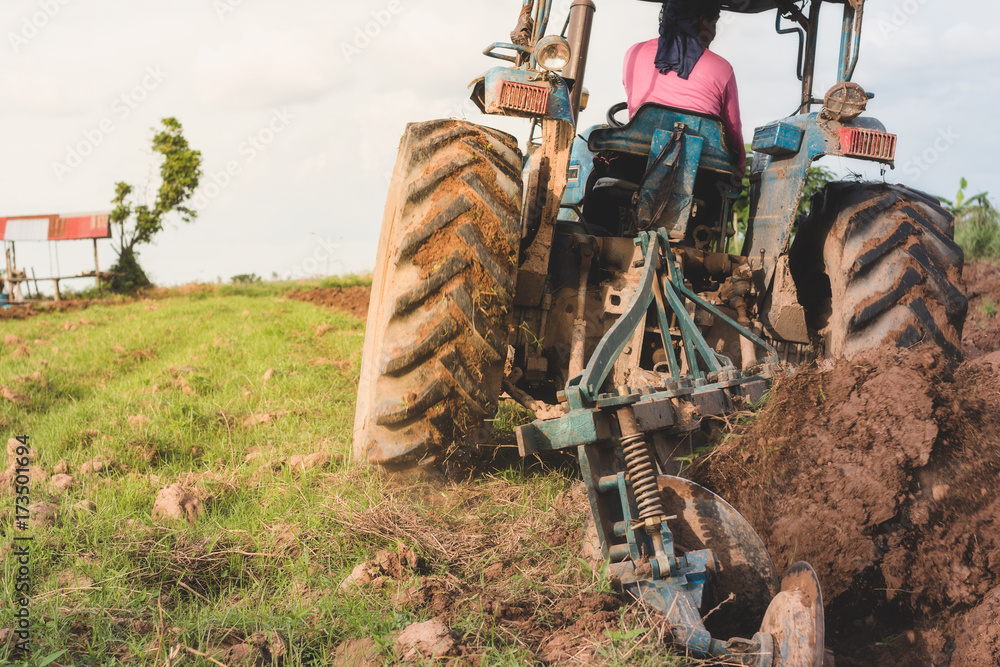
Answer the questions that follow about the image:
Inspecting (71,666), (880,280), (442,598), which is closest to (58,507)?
(71,666)

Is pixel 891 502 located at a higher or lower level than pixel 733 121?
lower

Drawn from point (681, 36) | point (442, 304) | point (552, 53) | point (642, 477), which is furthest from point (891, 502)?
point (681, 36)

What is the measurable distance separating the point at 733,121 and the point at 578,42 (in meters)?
1.07

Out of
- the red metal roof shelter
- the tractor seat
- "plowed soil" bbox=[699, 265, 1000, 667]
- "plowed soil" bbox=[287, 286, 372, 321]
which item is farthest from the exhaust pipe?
the red metal roof shelter

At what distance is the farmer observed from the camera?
11.9 feet

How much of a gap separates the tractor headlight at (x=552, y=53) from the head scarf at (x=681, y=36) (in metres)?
0.91

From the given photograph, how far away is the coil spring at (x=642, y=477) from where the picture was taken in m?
2.13

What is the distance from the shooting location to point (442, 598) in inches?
A: 90.4

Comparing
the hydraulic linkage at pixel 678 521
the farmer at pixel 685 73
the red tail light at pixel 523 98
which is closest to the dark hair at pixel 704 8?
the farmer at pixel 685 73

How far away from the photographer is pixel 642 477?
7.16 ft

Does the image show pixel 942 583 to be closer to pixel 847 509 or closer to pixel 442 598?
pixel 847 509

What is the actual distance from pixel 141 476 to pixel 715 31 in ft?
12.2

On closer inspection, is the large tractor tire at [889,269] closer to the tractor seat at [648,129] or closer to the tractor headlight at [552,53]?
the tractor seat at [648,129]

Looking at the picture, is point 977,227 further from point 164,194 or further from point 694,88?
point 164,194
